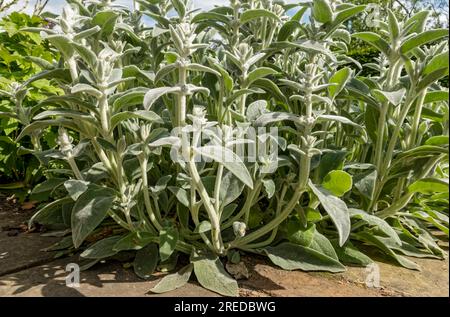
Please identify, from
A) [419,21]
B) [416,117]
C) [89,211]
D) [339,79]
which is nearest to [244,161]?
[339,79]

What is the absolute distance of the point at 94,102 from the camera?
156cm

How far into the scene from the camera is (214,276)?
1.41m

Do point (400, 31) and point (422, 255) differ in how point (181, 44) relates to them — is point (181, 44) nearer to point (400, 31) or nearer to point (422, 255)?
point (400, 31)

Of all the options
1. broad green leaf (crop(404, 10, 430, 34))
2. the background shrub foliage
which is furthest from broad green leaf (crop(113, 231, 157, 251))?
broad green leaf (crop(404, 10, 430, 34))

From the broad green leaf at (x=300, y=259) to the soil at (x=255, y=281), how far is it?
3 cm

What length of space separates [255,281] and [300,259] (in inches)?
7.3

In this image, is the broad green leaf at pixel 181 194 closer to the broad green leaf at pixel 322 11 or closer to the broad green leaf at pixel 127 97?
the broad green leaf at pixel 127 97

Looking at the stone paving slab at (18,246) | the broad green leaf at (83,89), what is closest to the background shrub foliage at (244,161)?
the broad green leaf at (83,89)

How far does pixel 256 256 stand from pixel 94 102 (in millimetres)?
844

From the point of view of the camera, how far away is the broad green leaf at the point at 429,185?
1.29 m

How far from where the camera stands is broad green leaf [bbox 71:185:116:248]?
1.36m

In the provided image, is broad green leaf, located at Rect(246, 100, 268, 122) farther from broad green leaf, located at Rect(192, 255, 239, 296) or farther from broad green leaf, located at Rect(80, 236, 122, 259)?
broad green leaf, located at Rect(80, 236, 122, 259)

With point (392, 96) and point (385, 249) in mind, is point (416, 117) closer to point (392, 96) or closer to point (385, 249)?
point (392, 96)
